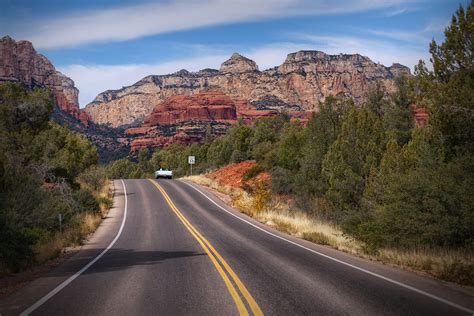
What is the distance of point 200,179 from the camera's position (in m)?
53.4

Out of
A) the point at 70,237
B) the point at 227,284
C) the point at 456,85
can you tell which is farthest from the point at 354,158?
the point at 227,284

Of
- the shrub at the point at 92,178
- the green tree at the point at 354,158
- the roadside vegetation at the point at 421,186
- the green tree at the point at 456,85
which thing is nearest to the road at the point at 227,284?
the roadside vegetation at the point at 421,186

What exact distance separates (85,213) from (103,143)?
459 feet

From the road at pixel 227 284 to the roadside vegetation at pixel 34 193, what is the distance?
1.35 meters

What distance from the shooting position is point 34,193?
17.8m

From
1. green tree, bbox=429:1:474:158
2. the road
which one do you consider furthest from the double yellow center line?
green tree, bbox=429:1:474:158

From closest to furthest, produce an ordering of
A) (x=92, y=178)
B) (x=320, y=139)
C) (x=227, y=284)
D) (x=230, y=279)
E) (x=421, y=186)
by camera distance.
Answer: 1. (x=227, y=284)
2. (x=230, y=279)
3. (x=421, y=186)
4. (x=320, y=139)
5. (x=92, y=178)

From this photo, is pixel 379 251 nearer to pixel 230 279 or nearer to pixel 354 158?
pixel 230 279

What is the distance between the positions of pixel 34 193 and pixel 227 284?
40.4ft

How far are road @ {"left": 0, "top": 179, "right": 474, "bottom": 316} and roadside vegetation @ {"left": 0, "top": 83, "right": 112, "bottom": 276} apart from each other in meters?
1.35

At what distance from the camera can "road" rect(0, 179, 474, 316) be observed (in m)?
6.87

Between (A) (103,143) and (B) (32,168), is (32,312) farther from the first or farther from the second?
(A) (103,143)

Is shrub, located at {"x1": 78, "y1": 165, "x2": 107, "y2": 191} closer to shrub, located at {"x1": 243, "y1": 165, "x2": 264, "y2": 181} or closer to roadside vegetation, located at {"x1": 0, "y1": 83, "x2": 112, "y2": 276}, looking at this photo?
roadside vegetation, located at {"x1": 0, "y1": 83, "x2": 112, "y2": 276}

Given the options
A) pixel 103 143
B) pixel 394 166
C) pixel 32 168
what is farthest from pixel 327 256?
pixel 103 143
